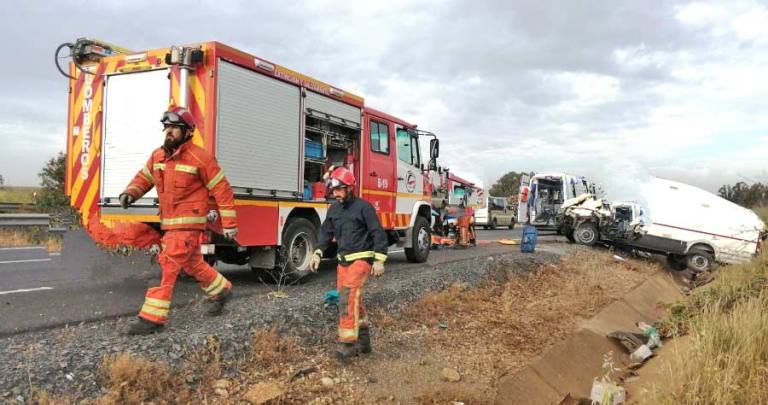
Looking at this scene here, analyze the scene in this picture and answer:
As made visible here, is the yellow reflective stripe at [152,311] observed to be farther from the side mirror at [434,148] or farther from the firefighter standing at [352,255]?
the side mirror at [434,148]

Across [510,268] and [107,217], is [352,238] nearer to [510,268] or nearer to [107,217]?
[107,217]

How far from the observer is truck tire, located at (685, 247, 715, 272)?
14244 mm

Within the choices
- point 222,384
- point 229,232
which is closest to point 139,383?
point 222,384

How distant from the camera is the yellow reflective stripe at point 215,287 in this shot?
5.17 metres

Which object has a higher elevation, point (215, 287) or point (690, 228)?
point (690, 228)

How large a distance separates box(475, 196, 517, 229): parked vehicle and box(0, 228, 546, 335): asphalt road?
22081 millimetres

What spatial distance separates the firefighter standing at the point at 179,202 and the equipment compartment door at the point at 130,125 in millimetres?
1907

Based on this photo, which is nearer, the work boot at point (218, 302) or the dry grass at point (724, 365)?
the dry grass at point (724, 365)

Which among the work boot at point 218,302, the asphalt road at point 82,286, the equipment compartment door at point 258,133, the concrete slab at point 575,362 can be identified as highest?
the equipment compartment door at point 258,133

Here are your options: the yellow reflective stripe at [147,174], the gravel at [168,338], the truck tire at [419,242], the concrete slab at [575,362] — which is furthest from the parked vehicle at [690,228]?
the yellow reflective stripe at [147,174]

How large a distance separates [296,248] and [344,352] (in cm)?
332

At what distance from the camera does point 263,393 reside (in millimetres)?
3951

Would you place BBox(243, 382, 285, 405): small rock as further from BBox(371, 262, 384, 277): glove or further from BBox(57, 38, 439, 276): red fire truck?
BBox(57, 38, 439, 276): red fire truck

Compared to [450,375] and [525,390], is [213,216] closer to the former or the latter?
[450,375]
